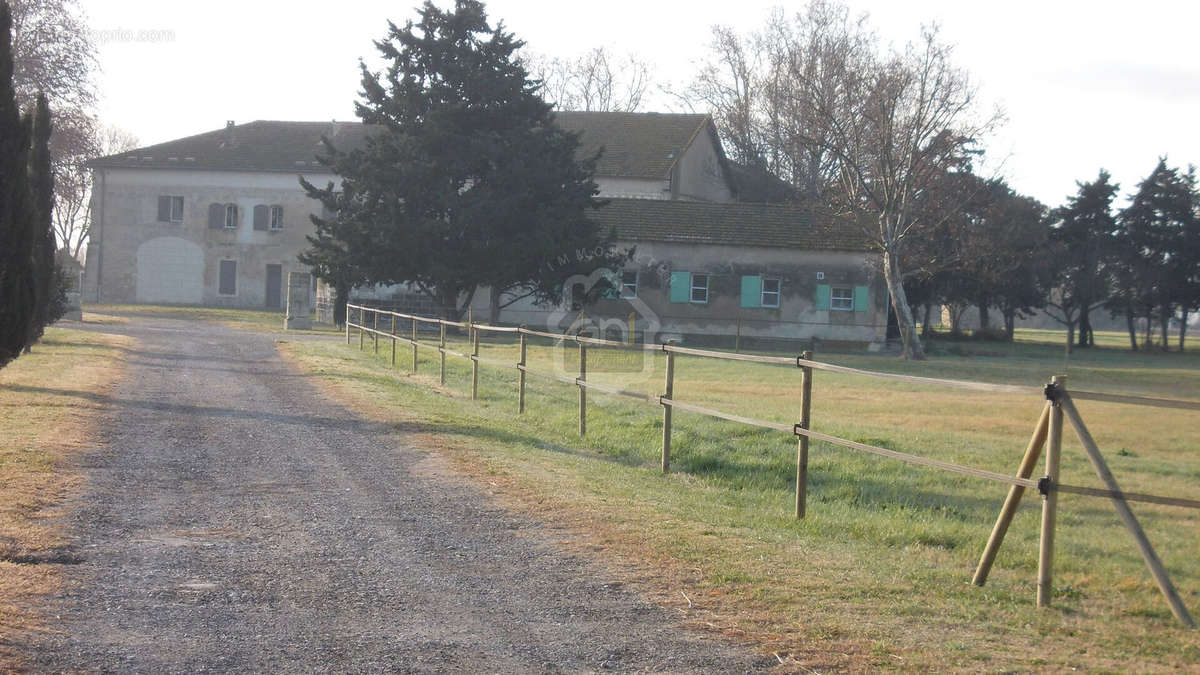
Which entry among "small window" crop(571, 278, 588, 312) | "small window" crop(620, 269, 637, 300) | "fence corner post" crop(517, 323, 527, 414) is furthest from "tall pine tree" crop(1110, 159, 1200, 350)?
"fence corner post" crop(517, 323, 527, 414)

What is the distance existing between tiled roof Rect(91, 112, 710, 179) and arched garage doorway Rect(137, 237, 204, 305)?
3.77 metres

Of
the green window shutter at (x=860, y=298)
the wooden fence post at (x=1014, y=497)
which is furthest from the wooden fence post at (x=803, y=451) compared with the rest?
the green window shutter at (x=860, y=298)

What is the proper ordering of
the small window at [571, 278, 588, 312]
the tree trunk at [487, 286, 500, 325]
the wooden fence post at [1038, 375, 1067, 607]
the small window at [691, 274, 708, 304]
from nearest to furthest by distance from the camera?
the wooden fence post at [1038, 375, 1067, 607], the small window at [571, 278, 588, 312], the tree trunk at [487, 286, 500, 325], the small window at [691, 274, 708, 304]

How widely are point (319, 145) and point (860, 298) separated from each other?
27767 mm

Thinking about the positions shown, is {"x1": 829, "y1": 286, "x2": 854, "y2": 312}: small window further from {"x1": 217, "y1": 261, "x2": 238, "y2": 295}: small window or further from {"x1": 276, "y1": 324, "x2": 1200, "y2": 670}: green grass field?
{"x1": 217, "y1": 261, "x2": 238, "y2": 295}: small window

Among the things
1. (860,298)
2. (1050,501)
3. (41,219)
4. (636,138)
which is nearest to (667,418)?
(1050,501)

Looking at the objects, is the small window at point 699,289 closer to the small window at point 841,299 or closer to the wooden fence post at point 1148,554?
the small window at point 841,299

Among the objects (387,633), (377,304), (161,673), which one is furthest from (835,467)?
(377,304)

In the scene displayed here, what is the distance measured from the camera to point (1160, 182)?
174ft

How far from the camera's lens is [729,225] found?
136 ft

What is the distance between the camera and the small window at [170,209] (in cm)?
5359

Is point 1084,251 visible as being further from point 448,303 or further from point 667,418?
point 667,418

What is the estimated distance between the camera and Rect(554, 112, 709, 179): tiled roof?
4938cm

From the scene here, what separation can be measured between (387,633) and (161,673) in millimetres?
962
